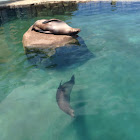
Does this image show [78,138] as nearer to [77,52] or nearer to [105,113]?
[105,113]

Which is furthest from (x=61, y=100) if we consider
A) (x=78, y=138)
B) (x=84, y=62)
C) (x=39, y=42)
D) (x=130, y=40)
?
(x=130, y=40)

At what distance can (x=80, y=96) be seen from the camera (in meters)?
4.23

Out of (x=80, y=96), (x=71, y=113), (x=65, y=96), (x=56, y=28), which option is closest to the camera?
(x=71, y=113)

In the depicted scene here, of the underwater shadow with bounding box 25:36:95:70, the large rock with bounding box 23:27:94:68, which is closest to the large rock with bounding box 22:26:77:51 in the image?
the large rock with bounding box 23:27:94:68

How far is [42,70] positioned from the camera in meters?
5.42

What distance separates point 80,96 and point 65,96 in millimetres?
433

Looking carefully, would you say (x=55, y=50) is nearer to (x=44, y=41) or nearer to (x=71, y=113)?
(x=44, y=41)

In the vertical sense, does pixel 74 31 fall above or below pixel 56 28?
below

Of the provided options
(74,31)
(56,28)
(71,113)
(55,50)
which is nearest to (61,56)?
(55,50)

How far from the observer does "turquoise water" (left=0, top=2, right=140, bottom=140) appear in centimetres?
332

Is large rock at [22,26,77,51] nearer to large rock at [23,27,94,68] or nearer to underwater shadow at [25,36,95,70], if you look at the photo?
large rock at [23,27,94,68]

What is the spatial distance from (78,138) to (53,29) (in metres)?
5.15

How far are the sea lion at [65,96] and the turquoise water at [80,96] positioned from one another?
131 millimetres

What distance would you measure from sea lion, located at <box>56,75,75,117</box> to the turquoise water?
5.1 inches
